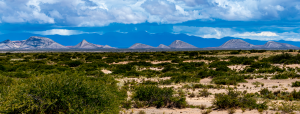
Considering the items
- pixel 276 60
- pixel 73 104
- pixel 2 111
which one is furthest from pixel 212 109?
pixel 276 60

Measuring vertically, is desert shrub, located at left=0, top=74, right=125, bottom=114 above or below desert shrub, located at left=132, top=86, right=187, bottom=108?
above

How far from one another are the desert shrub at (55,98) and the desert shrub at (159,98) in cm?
344

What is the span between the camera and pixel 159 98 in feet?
33.1

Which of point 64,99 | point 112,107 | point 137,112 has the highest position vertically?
point 64,99

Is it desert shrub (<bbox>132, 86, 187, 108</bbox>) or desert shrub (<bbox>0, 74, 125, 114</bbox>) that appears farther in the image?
desert shrub (<bbox>132, 86, 187, 108</bbox>)

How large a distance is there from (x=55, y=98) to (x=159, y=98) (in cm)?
506

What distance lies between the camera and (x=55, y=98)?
20.8 feet

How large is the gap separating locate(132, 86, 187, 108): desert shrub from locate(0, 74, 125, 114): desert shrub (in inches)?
135

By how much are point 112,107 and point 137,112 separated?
7.11 ft

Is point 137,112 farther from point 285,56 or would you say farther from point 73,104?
point 285,56

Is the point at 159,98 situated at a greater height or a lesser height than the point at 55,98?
lesser

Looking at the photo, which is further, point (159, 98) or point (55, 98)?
point (159, 98)

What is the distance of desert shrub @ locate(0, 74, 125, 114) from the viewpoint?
19.8 ft

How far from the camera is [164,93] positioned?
34.0 ft
